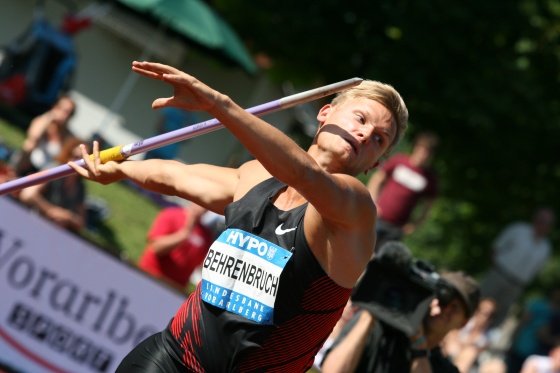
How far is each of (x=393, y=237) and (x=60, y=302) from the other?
134 inches

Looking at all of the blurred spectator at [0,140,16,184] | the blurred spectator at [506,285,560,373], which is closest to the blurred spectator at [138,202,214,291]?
the blurred spectator at [0,140,16,184]

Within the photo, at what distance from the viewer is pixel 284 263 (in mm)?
3855

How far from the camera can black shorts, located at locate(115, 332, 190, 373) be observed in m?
4.08

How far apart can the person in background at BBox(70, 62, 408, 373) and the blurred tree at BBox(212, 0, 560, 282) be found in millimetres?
11073

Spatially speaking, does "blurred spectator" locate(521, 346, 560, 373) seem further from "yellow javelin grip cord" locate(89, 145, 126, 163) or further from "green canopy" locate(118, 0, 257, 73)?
"green canopy" locate(118, 0, 257, 73)

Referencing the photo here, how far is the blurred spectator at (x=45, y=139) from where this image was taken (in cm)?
964

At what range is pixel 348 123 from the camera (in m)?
3.94

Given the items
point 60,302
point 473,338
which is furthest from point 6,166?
point 473,338

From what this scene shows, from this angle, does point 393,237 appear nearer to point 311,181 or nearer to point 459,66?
point 459,66

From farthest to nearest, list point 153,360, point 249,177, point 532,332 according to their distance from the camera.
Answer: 1. point 532,332
2. point 249,177
3. point 153,360

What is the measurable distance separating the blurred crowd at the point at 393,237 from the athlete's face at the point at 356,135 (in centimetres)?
207

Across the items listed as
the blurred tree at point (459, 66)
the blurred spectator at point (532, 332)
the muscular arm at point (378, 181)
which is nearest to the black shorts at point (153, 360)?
the muscular arm at point (378, 181)

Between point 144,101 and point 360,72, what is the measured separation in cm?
441

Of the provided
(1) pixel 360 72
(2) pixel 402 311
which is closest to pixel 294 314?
(2) pixel 402 311
